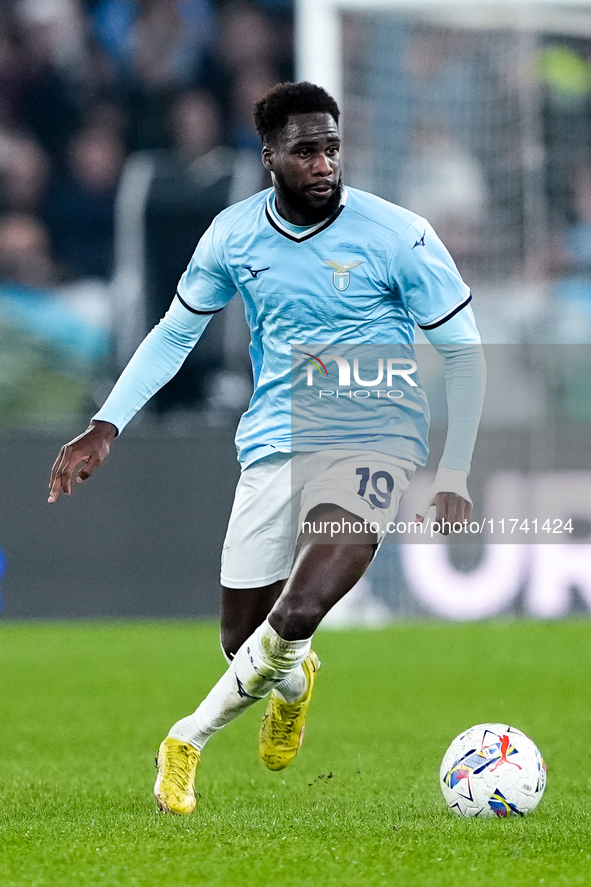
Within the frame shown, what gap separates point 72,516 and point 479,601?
2984mm

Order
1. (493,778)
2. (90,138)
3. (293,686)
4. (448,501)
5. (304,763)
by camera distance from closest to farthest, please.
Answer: (493,778)
(448,501)
(293,686)
(304,763)
(90,138)

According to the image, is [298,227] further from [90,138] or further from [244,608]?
[90,138]

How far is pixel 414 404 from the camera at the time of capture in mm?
4441

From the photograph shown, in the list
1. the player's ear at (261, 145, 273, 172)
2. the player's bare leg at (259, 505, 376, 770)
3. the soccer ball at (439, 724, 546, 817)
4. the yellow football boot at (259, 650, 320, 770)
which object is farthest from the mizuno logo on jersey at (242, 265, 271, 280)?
the soccer ball at (439, 724, 546, 817)

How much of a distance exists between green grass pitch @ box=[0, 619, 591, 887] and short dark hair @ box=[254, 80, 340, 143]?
2.13m

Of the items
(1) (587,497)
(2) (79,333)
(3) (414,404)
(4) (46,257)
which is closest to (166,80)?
(4) (46,257)

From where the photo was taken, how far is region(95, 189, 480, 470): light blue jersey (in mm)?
4297

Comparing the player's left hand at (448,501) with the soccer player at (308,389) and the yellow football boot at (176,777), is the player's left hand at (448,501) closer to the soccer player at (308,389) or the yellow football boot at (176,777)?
the soccer player at (308,389)

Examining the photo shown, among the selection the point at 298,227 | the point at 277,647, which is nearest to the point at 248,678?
the point at 277,647

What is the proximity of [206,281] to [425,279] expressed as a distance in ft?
2.53

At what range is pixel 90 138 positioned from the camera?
1195cm

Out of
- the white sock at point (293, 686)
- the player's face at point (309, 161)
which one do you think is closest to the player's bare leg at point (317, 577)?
the white sock at point (293, 686)

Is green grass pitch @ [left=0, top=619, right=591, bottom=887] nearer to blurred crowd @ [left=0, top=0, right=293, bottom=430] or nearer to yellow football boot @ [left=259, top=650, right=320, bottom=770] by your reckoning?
yellow football boot @ [left=259, top=650, right=320, bottom=770]

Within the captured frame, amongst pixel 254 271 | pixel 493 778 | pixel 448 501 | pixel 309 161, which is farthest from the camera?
pixel 254 271
